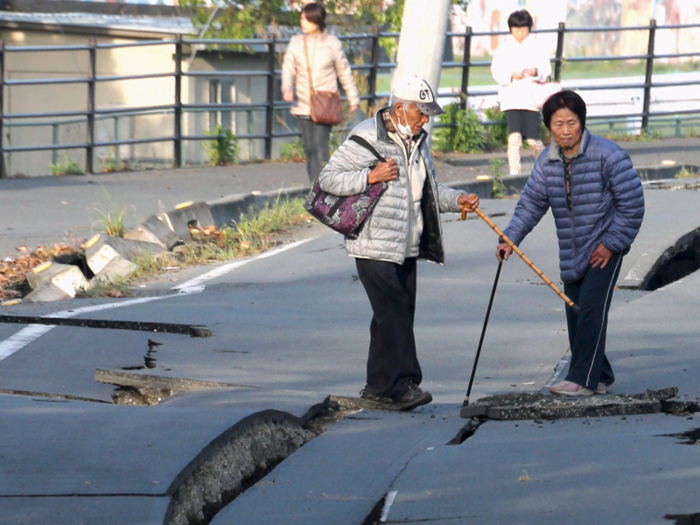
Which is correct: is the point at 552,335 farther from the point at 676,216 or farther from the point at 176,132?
the point at 176,132

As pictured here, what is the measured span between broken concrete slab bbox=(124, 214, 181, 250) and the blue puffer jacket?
478cm

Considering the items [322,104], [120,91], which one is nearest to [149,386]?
[322,104]

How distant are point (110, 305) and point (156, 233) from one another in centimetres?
224

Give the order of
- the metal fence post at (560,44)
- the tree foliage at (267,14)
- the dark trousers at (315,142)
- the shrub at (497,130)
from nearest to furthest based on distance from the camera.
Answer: the dark trousers at (315,142)
the shrub at (497,130)
the metal fence post at (560,44)
the tree foliage at (267,14)

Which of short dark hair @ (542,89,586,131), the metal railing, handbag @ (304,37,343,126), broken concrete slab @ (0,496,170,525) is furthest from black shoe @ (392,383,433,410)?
the metal railing

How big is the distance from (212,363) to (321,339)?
0.93 m

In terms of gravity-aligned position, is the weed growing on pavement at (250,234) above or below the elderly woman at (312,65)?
below

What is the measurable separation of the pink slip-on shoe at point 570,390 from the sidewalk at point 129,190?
17.8 feet

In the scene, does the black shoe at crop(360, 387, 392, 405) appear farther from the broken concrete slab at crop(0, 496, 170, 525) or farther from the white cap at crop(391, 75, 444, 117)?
the broken concrete slab at crop(0, 496, 170, 525)

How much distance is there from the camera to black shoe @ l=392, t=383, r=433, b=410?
5.65 m

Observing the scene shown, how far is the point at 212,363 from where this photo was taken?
6.31m

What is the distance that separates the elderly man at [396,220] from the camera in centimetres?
553

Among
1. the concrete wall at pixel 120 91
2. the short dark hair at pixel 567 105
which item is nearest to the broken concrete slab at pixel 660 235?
the short dark hair at pixel 567 105

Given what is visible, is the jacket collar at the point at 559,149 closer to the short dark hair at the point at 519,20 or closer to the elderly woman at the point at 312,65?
the elderly woman at the point at 312,65
